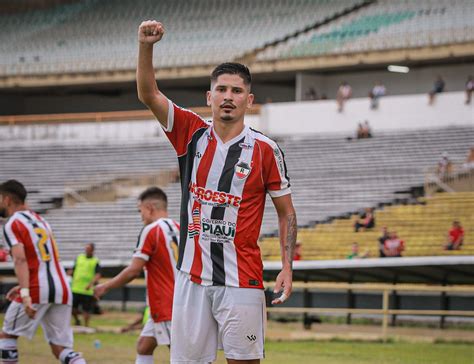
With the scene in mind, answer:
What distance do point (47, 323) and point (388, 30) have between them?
92.2 feet

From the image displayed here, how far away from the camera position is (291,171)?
31.8 metres

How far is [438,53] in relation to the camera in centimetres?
3494

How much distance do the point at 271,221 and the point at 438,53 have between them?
32.8ft

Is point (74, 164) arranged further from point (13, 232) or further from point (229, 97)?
point (229, 97)

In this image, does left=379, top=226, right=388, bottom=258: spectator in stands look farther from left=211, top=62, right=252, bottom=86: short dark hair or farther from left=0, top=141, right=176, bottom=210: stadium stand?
left=211, top=62, right=252, bottom=86: short dark hair

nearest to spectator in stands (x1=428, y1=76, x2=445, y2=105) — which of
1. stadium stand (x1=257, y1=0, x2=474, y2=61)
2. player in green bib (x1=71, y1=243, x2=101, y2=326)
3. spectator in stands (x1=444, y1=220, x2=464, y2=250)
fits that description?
stadium stand (x1=257, y1=0, x2=474, y2=61)

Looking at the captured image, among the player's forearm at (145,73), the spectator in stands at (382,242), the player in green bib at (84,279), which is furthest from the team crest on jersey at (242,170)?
the spectator in stands at (382,242)

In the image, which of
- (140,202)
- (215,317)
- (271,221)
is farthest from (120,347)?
(271,221)

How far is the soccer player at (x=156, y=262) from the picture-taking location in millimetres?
9945

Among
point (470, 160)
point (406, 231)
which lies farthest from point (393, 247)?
point (470, 160)

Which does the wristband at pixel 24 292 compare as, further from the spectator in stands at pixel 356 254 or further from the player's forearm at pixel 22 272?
the spectator in stands at pixel 356 254

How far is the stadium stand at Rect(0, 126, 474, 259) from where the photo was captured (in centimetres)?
2858

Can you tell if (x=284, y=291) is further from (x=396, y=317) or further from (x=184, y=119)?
(x=396, y=317)

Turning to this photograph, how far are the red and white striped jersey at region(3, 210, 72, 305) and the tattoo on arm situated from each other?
13.2ft
